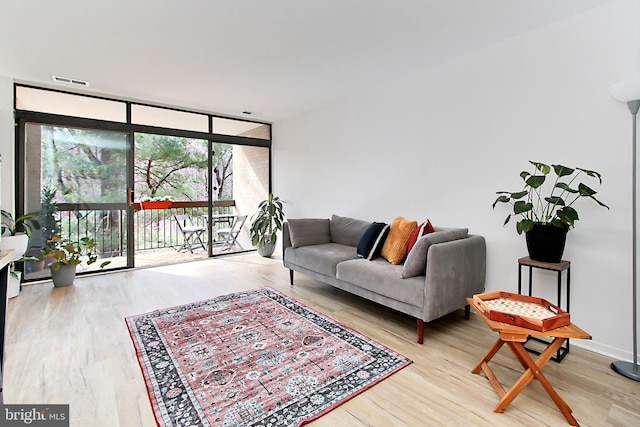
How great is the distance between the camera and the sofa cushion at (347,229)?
13.0ft

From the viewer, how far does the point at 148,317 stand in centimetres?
291

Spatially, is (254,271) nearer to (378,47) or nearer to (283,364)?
(283,364)

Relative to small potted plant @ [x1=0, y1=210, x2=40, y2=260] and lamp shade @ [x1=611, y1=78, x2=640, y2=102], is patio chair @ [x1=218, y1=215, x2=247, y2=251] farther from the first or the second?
lamp shade @ [x1=611, y1=78, x2=640, y2=102]

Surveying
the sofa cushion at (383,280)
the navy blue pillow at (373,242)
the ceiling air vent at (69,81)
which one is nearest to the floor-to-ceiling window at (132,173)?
the ceiling air vent at (69,81)

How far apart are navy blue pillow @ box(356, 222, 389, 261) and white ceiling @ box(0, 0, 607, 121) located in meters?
1.75

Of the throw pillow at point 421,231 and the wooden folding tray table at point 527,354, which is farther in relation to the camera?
the throw pillow at point 421,231

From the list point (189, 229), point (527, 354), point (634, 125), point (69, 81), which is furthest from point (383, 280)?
point (69, 81)

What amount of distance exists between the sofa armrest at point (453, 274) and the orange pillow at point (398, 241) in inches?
19.6

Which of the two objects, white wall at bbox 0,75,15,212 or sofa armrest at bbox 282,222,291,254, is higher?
white wall at bbox 0,75,15,212

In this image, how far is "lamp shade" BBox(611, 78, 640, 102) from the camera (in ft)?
6.28

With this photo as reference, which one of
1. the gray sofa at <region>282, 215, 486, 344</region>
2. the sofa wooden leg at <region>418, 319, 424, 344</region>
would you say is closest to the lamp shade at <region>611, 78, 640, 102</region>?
the gray sofa at <region>282, 215, 486, 344</region>

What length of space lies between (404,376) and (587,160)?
6.86ft

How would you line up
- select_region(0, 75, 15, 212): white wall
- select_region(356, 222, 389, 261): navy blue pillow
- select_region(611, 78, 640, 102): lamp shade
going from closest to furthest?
select_region(611, 78, 640, 102): lamp shade, select_region(356, 222, 389, 261): navy blue pillow, select_region(0, 75, 15, 212): white wall

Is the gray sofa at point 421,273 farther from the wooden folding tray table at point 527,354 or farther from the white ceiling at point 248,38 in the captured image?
the white ceiling at point 248,38
